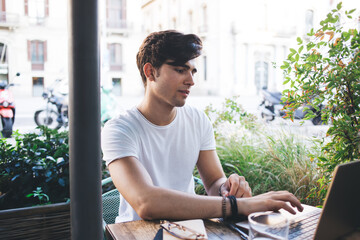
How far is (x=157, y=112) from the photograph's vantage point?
5.08 feet

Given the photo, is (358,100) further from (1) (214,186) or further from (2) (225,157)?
(2) (225,157)

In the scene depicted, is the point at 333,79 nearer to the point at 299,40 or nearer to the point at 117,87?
Result: the point at 299,40

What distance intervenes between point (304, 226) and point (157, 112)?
806 millimetres

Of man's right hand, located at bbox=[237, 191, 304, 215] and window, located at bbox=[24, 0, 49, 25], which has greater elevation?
window, located at bbox=[24, 0, 49, 25]

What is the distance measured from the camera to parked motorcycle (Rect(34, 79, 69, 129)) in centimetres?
598

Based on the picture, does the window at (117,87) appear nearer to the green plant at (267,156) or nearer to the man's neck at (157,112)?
the green plant at (267,156)

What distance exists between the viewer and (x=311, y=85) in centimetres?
167

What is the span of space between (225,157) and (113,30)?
1509 cm

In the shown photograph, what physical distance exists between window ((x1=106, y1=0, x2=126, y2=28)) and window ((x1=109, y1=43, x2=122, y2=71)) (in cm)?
134

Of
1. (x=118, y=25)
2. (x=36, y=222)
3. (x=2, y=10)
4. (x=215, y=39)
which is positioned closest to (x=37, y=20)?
(x=2, y=10)

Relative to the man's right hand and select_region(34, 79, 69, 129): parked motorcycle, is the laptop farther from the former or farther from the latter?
select_region(34, 79, 69, 129): parked motorcycle

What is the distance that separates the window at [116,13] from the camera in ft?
52.5

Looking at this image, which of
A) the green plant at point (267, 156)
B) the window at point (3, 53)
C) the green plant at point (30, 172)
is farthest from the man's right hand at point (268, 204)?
the window at point (3, 53)

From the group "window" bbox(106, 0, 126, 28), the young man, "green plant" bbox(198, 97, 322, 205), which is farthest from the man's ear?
"window" bbox(106, 0, 126, 28)
